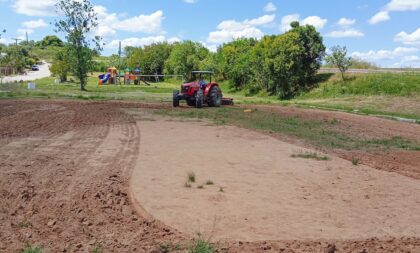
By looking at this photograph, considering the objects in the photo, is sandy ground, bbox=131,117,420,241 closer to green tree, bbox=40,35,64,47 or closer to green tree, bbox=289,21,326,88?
green tree, bbox=289,21,326,88

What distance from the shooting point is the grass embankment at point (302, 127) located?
15055mm

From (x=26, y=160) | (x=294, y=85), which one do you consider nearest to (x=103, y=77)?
(x=294, y=85)

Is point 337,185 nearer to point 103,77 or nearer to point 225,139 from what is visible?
point 225,139

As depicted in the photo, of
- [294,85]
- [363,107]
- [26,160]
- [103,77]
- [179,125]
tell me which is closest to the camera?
[26,160]

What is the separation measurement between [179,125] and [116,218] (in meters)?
10.9

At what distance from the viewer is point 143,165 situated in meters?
10.6

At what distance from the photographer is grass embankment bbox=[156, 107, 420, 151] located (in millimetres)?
15055

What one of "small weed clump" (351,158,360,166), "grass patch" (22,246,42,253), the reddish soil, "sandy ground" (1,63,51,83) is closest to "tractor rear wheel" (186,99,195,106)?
the reddish soil

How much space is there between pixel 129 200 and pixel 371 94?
88.7 ft

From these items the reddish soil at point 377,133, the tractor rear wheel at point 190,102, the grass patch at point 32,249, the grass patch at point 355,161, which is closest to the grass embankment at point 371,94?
the reddish soil at point 377,133

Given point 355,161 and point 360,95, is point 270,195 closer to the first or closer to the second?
point 355,161

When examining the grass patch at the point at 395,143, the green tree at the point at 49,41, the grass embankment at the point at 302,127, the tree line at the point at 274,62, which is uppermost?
the green tree at the point at 49,41

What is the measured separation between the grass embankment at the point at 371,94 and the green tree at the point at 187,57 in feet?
88.7

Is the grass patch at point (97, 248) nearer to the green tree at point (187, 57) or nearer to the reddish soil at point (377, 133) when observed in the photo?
the reddish soil at point (377, 133)
